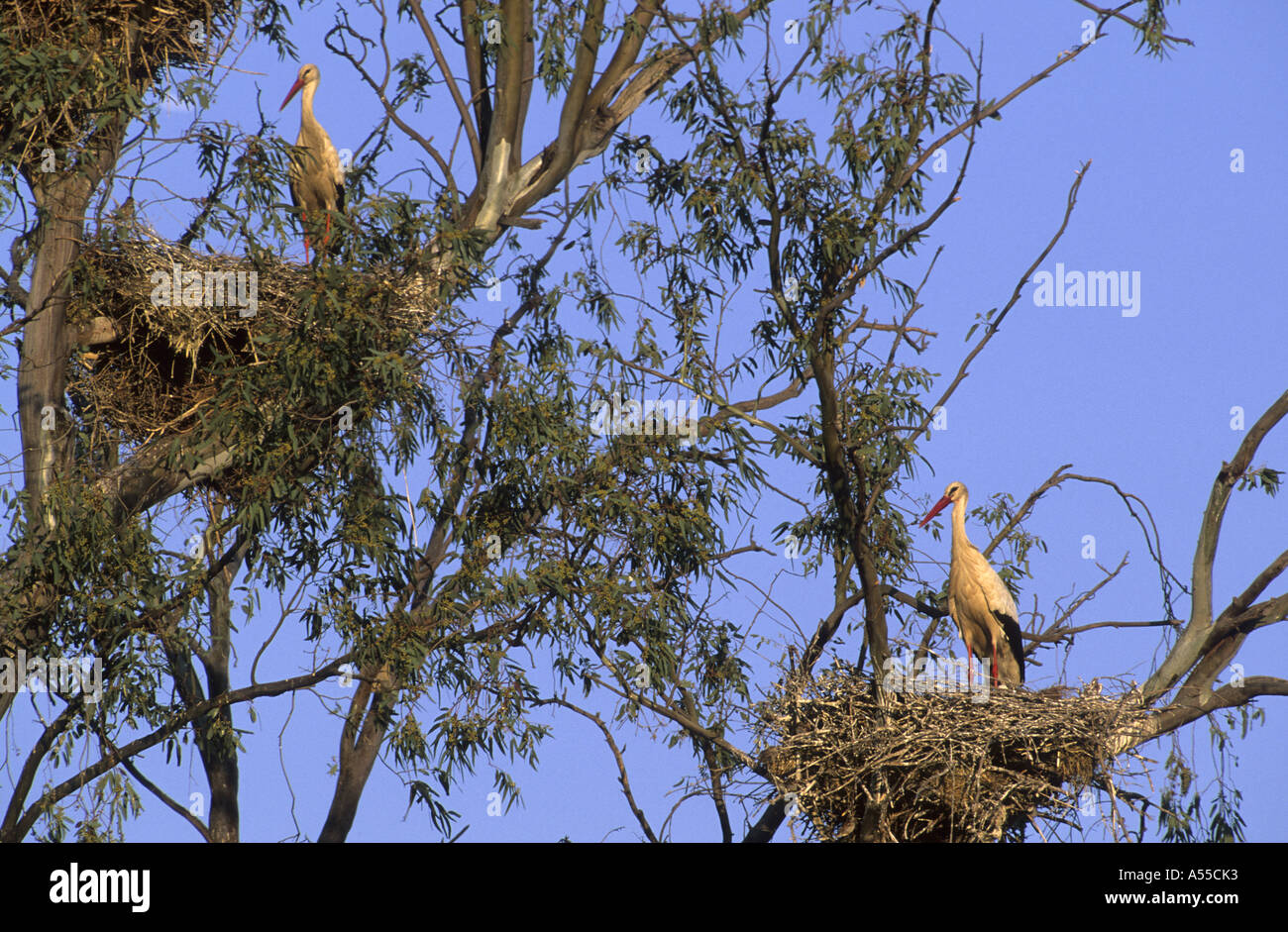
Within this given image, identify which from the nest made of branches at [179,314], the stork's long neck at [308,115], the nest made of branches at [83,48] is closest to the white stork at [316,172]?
the stork's long neck at [308,115]

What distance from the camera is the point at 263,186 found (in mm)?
10859

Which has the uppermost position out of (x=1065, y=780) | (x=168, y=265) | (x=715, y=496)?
(x=168, y=265)

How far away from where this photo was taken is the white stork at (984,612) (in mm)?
10086

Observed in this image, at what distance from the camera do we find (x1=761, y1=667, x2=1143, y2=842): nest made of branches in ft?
26.1

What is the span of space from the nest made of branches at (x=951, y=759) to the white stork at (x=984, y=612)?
1.75m

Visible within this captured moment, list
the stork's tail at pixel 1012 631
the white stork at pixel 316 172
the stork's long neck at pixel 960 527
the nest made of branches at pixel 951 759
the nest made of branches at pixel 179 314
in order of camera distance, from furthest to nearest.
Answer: the white stork at pixel 316 172 < the stork's long neck at pixel 960 527 < the stork's tail at pixel 1012 631 < the nest made of branches at pixel 179 314 < the nest made of branches at pixel 951 759

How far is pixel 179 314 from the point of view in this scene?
973 cm

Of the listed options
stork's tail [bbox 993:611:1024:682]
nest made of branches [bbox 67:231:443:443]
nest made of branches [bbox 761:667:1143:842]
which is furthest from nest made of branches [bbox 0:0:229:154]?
stork's tail [bbox 993:611:1024:682]

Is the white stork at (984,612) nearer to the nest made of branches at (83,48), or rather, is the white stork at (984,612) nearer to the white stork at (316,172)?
the white stork at (316,172)

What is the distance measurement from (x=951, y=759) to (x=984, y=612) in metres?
2.44

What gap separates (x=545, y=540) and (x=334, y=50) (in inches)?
205

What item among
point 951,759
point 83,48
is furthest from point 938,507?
point 83,48
